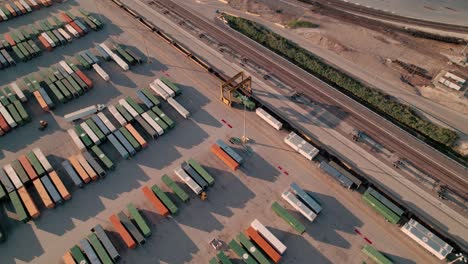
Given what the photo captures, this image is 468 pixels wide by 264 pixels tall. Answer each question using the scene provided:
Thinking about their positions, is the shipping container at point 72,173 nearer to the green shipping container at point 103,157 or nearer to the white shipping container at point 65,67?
the green shipping container at point 103,157

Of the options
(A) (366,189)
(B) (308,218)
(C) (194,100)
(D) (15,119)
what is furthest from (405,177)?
(D) (15,119)

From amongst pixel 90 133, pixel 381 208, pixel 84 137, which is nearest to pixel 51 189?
pixel 84 137

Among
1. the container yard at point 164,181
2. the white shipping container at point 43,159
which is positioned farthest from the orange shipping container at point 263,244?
the white shipping container at point 43,159

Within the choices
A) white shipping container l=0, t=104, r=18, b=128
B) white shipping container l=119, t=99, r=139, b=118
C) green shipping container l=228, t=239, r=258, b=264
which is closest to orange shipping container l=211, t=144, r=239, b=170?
green shipping container l=228, t=239, r=258, b=264

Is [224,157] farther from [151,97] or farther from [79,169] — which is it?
[79,169]

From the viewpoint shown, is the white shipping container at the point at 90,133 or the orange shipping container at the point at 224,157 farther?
the white shipping container at the point at 90,133

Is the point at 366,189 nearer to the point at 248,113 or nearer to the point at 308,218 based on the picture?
the point at 308,218
